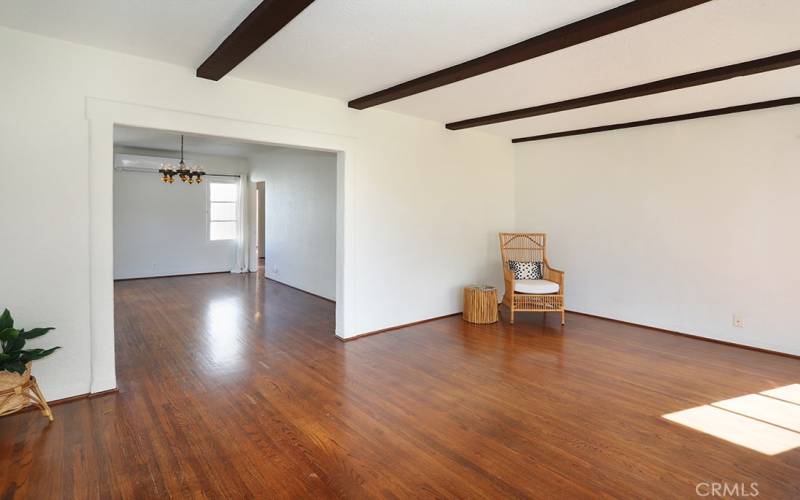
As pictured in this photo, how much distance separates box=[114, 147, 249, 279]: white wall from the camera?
8414 mm

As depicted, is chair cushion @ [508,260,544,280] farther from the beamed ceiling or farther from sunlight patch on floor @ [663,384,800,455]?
sunlight patch on floor @ [663,384,800,455]

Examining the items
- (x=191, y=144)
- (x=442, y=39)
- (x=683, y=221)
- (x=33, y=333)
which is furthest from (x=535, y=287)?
(x=191, y=144)

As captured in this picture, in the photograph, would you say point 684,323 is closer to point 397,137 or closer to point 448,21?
point 397,137

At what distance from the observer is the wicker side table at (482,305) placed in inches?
214

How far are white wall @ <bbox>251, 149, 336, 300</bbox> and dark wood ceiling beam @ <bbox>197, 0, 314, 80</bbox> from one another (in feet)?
11.1

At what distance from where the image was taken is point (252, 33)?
8.62 ft

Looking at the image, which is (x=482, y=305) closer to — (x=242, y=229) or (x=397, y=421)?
(x=397, y=421)

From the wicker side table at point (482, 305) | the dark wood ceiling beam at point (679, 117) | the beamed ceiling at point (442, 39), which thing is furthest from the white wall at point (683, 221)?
the wicker side table at point (482, 305)

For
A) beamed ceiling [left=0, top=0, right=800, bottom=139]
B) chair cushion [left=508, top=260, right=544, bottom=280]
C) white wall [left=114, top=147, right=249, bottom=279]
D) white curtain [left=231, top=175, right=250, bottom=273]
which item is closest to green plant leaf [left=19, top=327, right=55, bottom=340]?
beamed ceiling [left=0, top=0, right=800, bottom=139]

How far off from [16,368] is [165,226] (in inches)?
270

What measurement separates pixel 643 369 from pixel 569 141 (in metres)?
3.44

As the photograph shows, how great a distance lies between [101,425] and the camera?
276cm

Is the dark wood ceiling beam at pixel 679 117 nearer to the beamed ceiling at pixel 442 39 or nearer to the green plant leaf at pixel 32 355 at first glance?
the beamed ceiling at pixel 442 39

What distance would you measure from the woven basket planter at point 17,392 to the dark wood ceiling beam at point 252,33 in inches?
96.9
